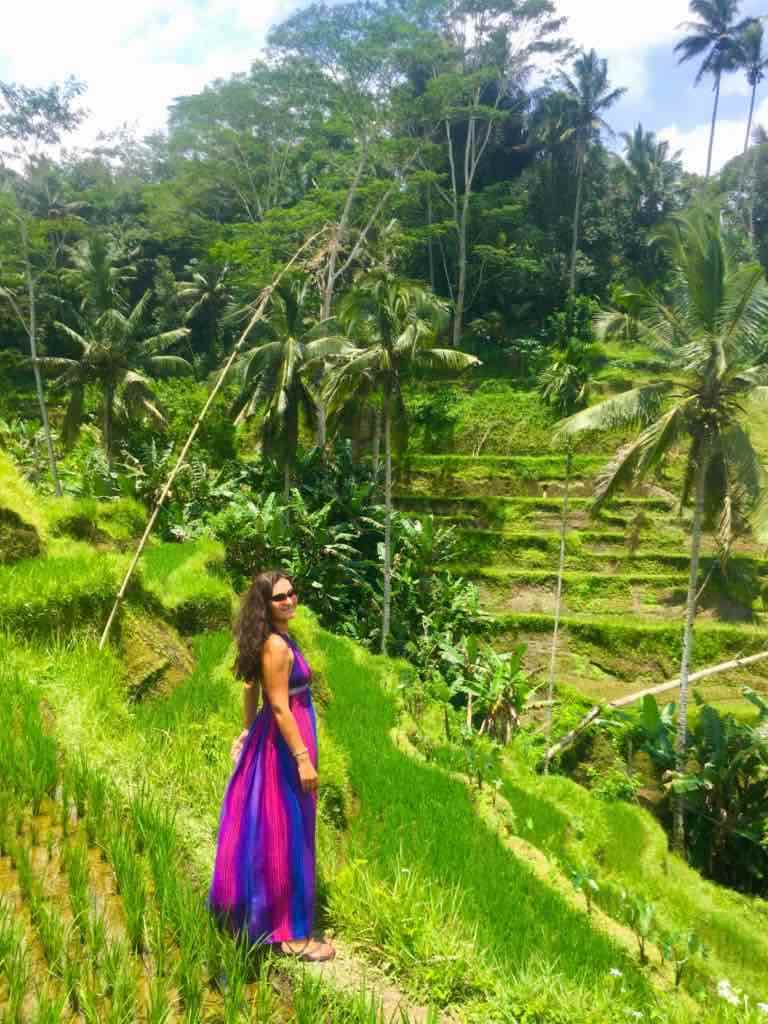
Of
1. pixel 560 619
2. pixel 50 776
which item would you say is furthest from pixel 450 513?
pixel 50 776

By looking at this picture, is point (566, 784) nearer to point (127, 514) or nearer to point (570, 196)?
point (127, 514)

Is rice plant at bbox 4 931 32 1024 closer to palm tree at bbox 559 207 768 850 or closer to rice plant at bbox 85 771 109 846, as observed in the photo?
rice plant at bbox 85 771 109 846

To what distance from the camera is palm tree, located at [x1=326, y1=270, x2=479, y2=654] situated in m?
14.2

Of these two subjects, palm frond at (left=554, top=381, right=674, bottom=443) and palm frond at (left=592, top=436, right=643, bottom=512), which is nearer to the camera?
palm frond at (left=554, top=381, right=674, bottom=443)

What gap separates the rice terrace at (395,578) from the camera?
274 cm

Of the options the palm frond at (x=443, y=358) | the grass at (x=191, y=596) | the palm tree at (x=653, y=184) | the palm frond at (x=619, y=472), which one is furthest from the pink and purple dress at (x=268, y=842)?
the palm tree at (x=653, y=184)

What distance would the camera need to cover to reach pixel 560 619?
1641 centimetres

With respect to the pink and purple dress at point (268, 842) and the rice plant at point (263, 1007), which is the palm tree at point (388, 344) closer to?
the pink and purple dress at point (268, 842)

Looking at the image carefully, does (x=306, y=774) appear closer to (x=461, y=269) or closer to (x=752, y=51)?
(x=461, y=269)

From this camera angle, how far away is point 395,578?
642 inches

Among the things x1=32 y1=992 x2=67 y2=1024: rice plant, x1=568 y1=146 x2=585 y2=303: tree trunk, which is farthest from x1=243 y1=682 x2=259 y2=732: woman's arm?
x1=568 y1=146 x2=585 y2=303: tree trunk

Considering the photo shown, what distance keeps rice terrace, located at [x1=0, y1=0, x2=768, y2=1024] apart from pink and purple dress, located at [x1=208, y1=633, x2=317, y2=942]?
1 centimetres

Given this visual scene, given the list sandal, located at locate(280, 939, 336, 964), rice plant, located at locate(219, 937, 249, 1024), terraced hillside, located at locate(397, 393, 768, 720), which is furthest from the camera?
terraced hillside, located at locate(397, 393, 768, 720)

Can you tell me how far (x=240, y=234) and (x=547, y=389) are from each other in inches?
457
